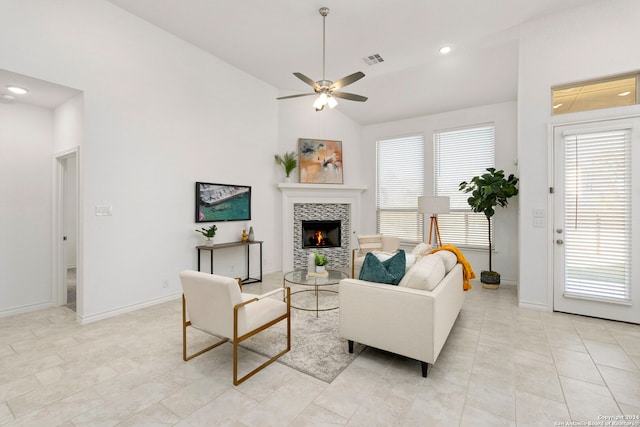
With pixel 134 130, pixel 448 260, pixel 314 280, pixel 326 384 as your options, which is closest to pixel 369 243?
pixel 314 280

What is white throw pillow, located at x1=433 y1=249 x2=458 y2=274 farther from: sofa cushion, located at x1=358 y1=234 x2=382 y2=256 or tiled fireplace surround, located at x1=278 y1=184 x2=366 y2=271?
tiled fireplace surround, located at x1=278 y1=184 x2=366 y2=271

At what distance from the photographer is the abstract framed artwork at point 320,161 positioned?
6.30 m

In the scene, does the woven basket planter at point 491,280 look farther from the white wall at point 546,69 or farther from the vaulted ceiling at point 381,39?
the vaulted ceiling at point 381,39

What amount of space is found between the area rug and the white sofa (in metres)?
0.20

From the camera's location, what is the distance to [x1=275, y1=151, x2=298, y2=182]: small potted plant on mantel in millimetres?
6062

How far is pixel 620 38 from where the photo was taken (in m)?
3.49

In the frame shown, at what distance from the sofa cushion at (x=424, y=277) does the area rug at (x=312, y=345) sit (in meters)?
0.85

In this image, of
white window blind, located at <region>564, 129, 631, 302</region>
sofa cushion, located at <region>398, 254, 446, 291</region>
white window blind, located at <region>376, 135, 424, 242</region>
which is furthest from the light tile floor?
white window blind, located at <region>376, 135, 424, 242</region>

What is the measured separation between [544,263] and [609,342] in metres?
1.12

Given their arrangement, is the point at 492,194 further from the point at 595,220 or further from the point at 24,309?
the point at 24,309

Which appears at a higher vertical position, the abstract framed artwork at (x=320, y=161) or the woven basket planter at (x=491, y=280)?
the abstract framed artwork at (x=320, y=161)

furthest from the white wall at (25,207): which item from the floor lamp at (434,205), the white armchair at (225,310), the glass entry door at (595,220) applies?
the glass entry door at (595,220)

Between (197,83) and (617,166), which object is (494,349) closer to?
(617,166)

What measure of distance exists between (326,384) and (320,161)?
477 cm
